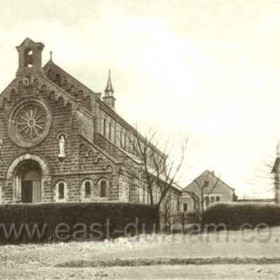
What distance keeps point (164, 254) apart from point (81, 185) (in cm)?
2210

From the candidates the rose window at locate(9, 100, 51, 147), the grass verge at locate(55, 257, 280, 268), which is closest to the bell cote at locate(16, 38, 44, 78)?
the rose window at locate(9, 100, 51, 147)

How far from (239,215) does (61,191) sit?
13.2 metres

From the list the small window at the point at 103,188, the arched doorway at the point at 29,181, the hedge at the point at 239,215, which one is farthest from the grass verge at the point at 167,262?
the arched doorway at the point at 29,181

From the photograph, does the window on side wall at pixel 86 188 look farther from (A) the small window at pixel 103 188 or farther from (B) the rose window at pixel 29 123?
(B) the rose window at pixel 29 123

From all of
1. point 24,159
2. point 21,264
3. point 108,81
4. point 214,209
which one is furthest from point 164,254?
point 108,81

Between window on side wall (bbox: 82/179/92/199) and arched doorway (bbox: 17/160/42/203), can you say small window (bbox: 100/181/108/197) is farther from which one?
arched doorway (bbox: 17/160/42/203)

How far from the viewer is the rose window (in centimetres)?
4559

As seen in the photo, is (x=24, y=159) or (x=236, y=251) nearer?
(x=236, y=251)

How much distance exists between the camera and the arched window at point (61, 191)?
43.8 metres

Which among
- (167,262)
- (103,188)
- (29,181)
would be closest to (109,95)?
(29,181)

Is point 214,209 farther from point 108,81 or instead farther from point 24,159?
point 108,81

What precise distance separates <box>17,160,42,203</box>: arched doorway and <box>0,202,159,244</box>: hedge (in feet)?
42.6

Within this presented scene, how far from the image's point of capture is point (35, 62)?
1826 inches

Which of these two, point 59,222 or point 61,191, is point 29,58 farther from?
point 59,222
